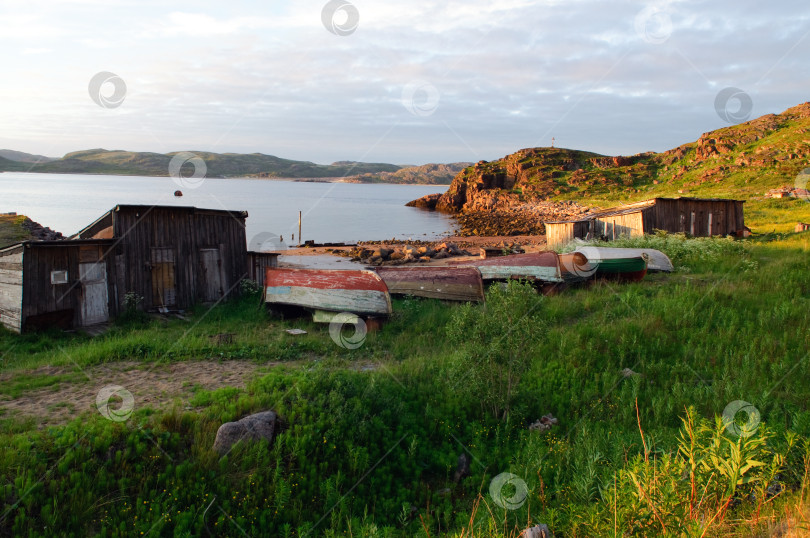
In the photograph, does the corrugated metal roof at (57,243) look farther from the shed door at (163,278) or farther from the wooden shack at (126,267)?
the shed door at (163,278)

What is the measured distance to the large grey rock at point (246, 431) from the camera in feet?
22.0

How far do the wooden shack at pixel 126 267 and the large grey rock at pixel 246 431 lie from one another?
11.2 meters

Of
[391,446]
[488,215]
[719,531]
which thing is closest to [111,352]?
[391,446]

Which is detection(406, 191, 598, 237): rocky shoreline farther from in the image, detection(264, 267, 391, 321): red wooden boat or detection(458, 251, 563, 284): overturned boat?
detection(264, 267, 391, 321): red wooden boat

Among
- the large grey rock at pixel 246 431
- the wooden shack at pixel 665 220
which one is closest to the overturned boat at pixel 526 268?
the large grey rock at pixel 246 431

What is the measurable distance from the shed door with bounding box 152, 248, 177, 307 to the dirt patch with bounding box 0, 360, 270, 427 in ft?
22.8

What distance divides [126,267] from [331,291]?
7.68m

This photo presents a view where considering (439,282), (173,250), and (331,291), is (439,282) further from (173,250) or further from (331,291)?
(173,250)

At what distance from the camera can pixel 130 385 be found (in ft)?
30.0

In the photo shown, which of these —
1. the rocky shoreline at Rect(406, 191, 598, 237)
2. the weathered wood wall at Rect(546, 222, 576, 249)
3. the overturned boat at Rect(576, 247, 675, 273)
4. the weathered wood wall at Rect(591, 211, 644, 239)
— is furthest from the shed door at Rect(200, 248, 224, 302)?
the rocky shoreline at Rect(406, 191, 598, 237)

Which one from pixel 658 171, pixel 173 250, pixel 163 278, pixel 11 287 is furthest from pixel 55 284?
pixel 658 171

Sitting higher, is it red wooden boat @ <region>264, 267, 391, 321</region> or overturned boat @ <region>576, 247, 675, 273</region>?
overturned boat @ <region>576, 247, 675, 273</region>

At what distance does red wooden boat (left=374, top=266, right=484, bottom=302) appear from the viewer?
54.0 feet

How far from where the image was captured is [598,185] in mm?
78938
